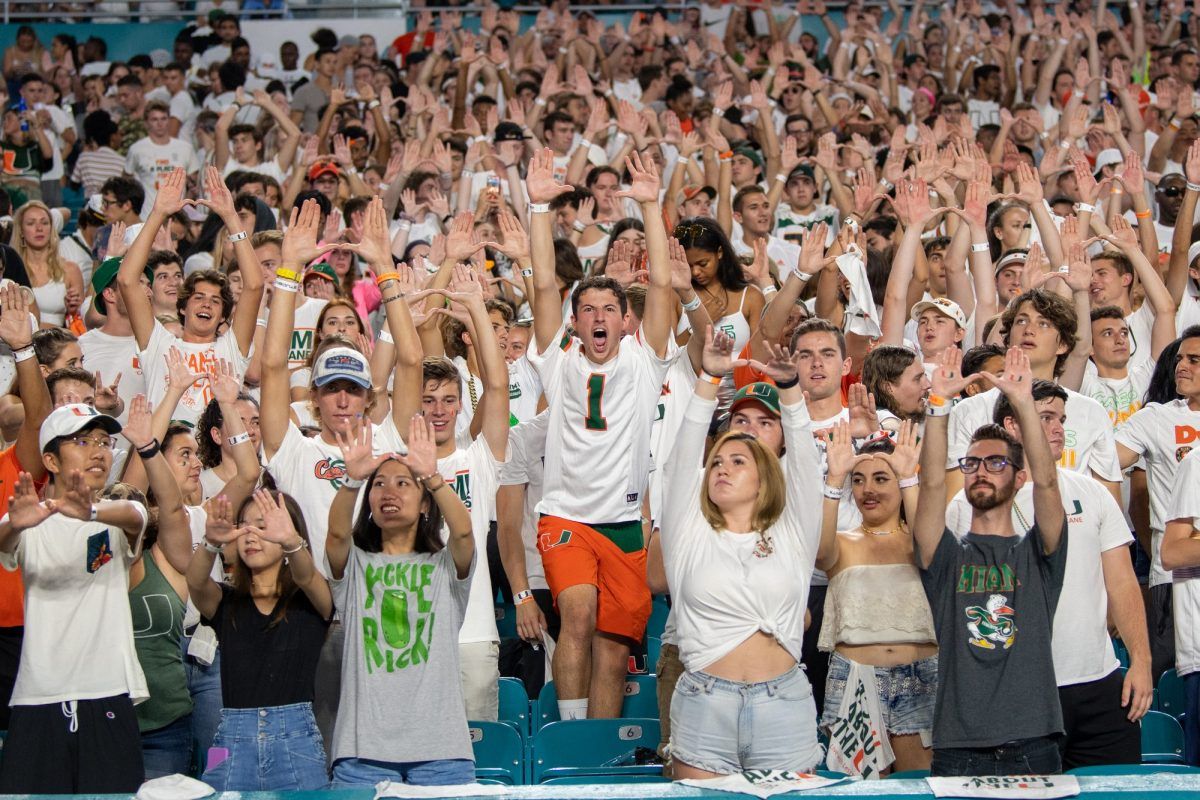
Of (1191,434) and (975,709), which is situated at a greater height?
(1191,434)

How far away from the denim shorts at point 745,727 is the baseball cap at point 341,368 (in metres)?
1.83

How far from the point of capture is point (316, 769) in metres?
4.79

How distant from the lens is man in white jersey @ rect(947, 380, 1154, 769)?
5.00m

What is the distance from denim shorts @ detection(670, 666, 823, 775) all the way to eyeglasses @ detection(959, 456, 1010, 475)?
3.04 ft

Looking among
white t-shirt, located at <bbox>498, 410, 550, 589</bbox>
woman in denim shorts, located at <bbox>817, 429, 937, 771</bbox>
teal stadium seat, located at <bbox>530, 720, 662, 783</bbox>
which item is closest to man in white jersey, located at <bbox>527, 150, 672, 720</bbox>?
white t-shirt, located at <bbox>498, 410, 550, 589</bbox>

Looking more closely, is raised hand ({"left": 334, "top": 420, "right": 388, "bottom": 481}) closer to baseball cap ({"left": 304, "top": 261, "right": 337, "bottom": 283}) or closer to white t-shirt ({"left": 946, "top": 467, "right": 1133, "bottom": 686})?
white t-shirt ({"left": 946, "top": 467, "right": 1133, "bottom": 686})

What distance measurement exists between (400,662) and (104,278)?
13.0 ft

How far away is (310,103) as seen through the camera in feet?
47.2

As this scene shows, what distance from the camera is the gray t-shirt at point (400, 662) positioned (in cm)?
463

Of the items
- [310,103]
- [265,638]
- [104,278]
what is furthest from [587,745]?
[310,103]

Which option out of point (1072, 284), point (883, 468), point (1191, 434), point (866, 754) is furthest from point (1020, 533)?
point (1072, 284)

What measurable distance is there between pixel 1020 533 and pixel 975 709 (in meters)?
0.66

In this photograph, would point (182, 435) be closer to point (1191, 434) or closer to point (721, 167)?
point (1191, 434)

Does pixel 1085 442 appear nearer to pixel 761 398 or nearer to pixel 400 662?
pixel 761 398
